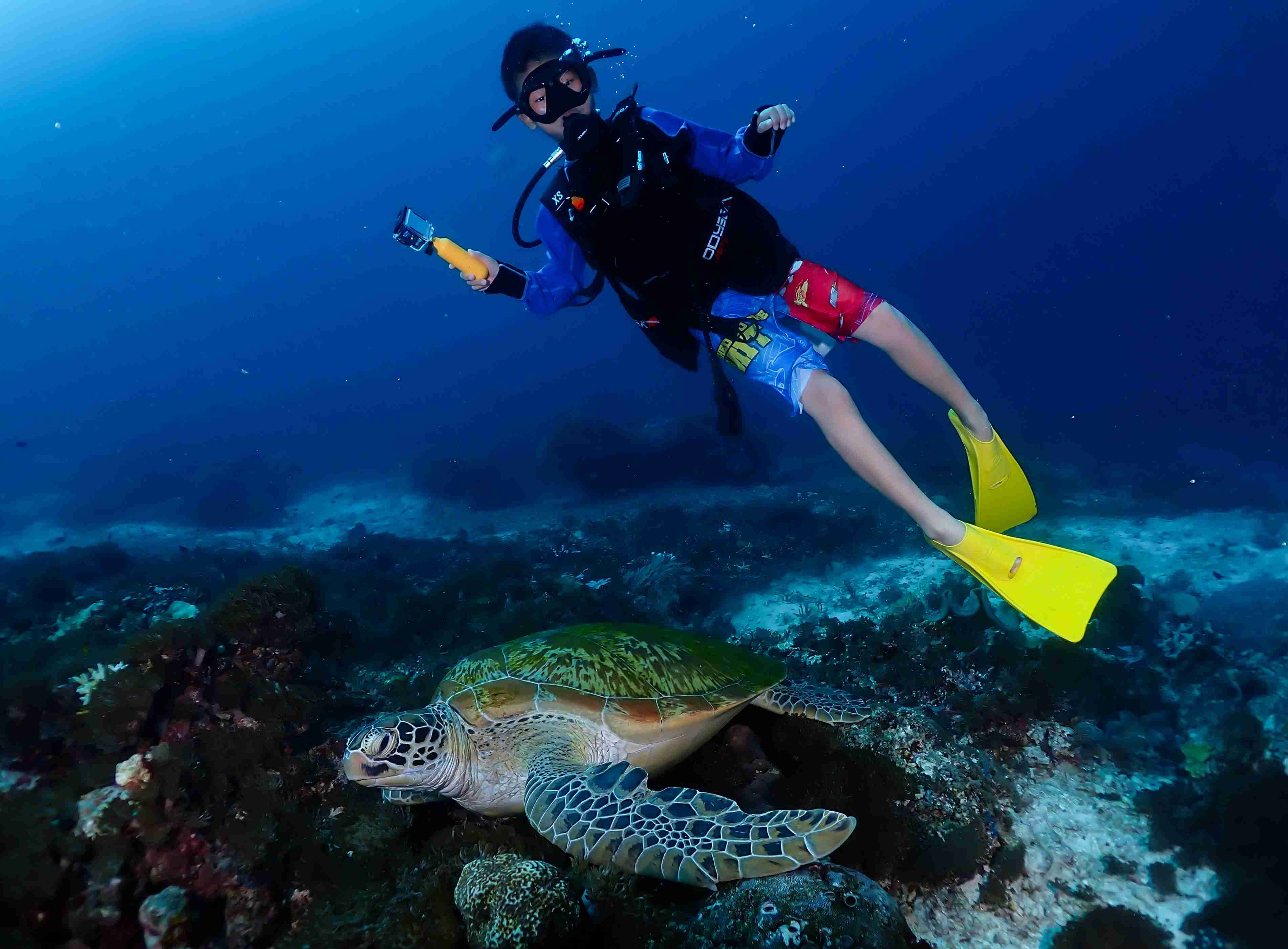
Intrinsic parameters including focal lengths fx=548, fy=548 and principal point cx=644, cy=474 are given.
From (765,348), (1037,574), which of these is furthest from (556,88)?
(1037,574)

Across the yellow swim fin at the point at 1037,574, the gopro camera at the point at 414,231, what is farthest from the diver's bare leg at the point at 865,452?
the gopro camera at the point at 414,231

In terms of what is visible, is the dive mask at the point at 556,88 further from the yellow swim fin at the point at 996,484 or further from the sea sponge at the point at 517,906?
the sea sponge at the point at 517,906

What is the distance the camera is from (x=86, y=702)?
7.24 ft

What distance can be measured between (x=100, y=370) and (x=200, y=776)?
87.3 metres

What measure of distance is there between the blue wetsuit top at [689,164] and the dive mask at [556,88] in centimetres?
37

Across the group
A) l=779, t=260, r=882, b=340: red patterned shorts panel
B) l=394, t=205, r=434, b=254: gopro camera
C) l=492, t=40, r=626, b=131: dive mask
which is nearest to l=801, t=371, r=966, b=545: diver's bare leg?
l=779, t=260, r=882, b=340: red patterned shorts panel

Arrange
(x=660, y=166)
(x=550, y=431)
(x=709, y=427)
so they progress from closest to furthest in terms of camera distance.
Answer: (x=660, y=166) → (x=709, y=427) → (x=550, y=431)

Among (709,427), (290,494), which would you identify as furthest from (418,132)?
(709,427)

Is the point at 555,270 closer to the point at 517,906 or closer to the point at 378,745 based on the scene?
the point at 378,745

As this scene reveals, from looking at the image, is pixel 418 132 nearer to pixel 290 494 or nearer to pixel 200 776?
pixel 290 494

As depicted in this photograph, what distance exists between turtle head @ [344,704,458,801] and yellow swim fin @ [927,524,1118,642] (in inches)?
102

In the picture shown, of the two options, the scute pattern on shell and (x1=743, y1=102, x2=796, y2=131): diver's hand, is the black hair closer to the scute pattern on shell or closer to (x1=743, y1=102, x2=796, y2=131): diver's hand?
(x1=743, y1=102, x2=796, y2=131): diver's hand

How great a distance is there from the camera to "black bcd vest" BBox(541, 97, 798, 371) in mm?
2865

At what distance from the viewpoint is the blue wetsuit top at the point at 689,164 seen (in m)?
3.04
